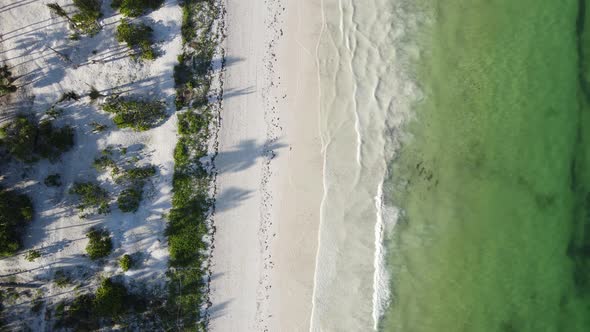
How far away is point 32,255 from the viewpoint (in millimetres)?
10758

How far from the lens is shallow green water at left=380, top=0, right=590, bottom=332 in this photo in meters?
10.4

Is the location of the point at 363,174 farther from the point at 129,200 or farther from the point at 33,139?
the point at 33,139

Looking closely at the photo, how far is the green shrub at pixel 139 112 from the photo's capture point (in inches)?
428

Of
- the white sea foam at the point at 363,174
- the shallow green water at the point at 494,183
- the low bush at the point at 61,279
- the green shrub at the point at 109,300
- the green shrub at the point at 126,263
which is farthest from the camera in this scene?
the low bush at the point at 61,279

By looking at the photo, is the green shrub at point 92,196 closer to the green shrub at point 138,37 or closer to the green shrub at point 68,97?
the green shrub at point 68,97

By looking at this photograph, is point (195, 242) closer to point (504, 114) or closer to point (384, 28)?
point (384, 28)

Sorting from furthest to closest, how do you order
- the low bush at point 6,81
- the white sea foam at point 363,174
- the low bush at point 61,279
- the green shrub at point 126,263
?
the low bush at point 6,81
the low bush at point 61,279
the green shrub at point 126,263
the white sea foam at point 363,174

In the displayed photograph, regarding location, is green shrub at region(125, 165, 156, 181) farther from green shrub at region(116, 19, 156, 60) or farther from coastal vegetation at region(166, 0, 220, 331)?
green shrub at region(116, 19, 156, 60)

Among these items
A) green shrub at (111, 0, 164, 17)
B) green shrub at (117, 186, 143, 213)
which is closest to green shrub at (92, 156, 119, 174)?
green shrub at (117, 186, 143, 213)

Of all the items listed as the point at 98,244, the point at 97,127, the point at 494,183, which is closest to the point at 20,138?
the point at 97,127

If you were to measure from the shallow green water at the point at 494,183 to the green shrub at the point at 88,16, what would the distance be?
624 cm

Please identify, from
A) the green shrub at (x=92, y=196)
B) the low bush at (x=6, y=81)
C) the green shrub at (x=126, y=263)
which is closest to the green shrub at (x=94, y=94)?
the low bush at (x=6, y=81)

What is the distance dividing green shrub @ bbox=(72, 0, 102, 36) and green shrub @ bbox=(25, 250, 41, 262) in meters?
4.31

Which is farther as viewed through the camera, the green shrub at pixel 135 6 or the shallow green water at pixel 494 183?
the green shrub at pixel 135 6
